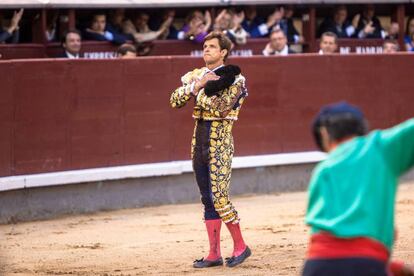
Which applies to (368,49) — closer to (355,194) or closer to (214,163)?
(214,163)

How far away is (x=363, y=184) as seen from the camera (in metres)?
3.77

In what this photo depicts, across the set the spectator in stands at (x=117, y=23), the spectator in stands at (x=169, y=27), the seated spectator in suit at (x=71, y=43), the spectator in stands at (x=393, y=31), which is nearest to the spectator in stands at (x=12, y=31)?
the seated spectator in suit at (x=71, y=43)

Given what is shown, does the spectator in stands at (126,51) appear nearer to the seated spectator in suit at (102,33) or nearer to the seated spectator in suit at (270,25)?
the seated spectator in suit at (102,33)

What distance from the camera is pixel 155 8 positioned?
41.3 feet

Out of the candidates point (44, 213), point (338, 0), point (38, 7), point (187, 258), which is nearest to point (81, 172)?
point (44, 213)

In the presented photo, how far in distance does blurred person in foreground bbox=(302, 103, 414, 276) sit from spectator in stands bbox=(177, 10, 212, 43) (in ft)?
28.4

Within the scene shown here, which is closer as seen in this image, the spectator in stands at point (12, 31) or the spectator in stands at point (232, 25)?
the spectator in stands at point (12, 31)

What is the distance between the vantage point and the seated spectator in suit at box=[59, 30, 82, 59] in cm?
1104

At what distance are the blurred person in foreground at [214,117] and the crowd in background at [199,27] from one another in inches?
156

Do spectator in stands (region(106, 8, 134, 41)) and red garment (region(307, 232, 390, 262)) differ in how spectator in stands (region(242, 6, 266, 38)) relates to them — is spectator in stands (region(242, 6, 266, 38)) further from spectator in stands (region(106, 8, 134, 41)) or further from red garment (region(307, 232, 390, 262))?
red garment (region(307, 232, 390, 262))

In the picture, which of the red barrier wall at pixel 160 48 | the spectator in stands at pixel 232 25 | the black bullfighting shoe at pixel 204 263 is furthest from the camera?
the spectator in stands at pixel 232 25

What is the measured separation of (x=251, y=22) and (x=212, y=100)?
20.1 feet

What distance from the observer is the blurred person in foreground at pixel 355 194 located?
3756 mm

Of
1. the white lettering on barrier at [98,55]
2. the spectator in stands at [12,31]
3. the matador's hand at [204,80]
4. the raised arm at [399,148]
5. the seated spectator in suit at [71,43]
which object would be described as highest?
the spectator in stands at [12,31]
